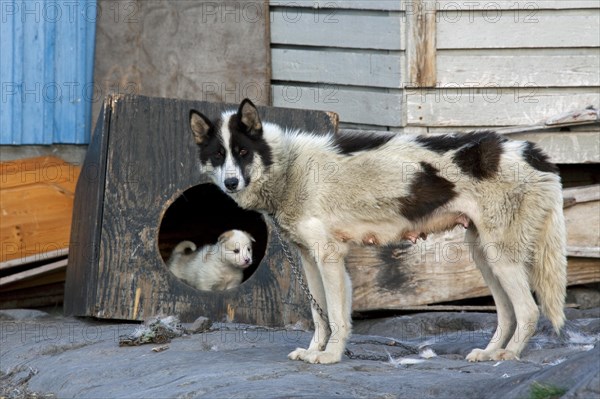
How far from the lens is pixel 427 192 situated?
19.5 ft

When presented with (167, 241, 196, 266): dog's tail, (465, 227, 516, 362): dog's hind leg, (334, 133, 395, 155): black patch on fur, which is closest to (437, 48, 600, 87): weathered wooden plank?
(167, 241, 196, 266): dog's tail

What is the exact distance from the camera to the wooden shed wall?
9281mm

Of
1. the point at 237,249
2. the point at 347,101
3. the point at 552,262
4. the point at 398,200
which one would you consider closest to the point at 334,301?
the point at 398,200

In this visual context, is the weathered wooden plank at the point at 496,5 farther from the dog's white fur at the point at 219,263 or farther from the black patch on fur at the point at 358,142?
the black patch on fur at the point at 358,142

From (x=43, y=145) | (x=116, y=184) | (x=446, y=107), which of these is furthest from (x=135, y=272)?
(x=446, y=107)

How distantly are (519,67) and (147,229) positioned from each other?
4.07 meters

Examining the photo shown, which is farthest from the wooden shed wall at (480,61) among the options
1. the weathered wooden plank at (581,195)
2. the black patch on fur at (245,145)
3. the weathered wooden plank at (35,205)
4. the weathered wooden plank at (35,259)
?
the black patch on fur at (245,145)

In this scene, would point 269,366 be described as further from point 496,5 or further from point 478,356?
point 496,5

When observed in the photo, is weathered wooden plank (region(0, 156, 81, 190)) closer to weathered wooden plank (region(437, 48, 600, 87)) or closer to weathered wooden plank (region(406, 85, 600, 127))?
weathered wooden plank (region(406, 85, 600, 127))

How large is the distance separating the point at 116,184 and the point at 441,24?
142 inches

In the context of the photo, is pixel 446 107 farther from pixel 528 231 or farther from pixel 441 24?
pixel 528 231

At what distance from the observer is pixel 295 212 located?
595 centimetres

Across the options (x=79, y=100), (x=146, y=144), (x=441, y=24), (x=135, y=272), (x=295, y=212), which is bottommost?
(x=135, y=272)

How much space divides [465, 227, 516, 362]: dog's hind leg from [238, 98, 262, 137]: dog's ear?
1519mm
